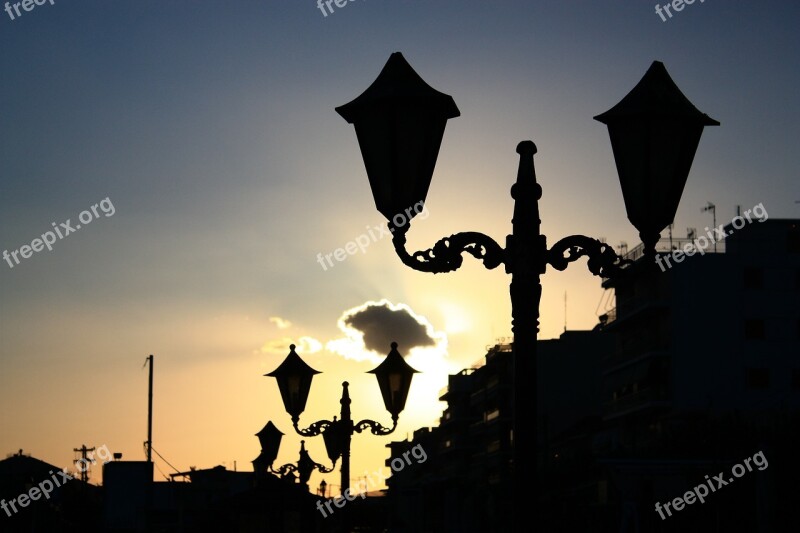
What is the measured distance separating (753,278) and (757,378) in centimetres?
471

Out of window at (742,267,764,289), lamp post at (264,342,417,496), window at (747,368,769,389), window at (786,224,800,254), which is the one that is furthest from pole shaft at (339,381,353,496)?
window at (786,224,800,254)

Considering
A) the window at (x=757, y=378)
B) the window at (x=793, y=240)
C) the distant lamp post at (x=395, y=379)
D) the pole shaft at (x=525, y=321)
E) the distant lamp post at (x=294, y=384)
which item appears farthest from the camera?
the window at (x=793, y=240)

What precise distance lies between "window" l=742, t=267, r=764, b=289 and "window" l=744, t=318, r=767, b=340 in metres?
1.58

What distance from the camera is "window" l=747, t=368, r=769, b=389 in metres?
58.0

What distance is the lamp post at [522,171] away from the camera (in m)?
5.57

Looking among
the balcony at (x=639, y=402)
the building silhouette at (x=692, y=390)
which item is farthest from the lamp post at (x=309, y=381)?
the balcony at (x=639, y=402)

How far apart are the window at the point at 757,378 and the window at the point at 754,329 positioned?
1557mm

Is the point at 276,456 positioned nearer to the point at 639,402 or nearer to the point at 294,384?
the point at 294,384

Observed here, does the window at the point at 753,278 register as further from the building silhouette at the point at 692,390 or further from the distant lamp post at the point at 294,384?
the distant lamp post at the point at 294,384

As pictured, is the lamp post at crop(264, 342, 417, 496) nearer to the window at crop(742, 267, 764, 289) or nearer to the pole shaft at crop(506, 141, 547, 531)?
the pole shaft at crop(506, 141, 547, 531)

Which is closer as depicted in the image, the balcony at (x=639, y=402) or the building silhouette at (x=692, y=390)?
the building silhouette at (x=692, y=390)

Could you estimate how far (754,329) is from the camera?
58.6 metres

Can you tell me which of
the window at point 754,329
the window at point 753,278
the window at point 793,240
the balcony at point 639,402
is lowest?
the balcony at point 639,402

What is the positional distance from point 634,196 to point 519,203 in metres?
0.52
